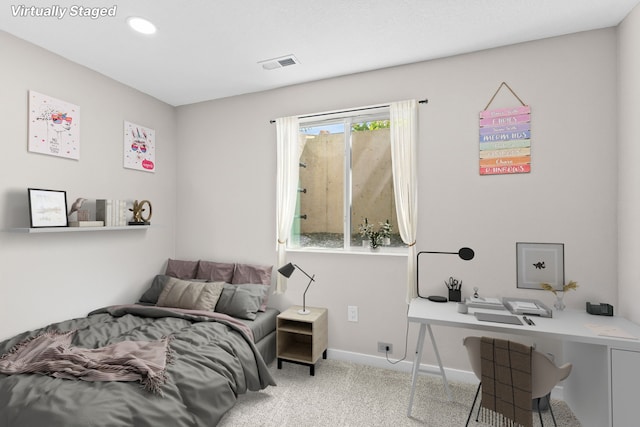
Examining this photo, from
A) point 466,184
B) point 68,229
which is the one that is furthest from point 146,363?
point 466,184

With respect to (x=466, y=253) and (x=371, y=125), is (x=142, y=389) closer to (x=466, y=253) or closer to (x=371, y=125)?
(x=466, y=253)

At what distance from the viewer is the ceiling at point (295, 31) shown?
1938 mm

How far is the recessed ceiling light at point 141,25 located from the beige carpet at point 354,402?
2.80 m

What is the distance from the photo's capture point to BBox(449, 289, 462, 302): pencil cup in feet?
7.86

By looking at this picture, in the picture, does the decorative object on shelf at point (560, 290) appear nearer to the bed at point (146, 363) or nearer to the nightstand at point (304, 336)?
the nightstand at point (304, 336)

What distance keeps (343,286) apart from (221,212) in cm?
164

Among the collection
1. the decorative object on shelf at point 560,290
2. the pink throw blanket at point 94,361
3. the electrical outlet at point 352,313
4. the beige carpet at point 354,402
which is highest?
the decorative object on shelf at point 560,290

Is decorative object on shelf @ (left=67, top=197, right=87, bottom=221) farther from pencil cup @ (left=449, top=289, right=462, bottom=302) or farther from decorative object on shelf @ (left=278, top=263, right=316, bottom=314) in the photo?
pencil cup @ (left=449, top=289, right=462, bottom=302)

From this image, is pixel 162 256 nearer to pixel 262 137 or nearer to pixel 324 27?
pixel 262 137

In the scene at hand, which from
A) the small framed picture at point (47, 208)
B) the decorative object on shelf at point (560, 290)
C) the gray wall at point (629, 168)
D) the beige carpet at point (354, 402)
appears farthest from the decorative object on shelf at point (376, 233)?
the small framed picture at point (47, 208)

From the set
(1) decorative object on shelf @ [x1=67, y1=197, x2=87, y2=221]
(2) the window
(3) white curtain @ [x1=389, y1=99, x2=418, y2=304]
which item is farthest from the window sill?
(1) decorative object on shelf @ [x1=67, y1=197, x2=87, y2=221]

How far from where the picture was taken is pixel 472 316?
6.59 feet

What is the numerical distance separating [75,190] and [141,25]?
1548 millimetres

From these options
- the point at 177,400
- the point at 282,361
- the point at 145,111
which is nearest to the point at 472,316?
the point at 282,361
